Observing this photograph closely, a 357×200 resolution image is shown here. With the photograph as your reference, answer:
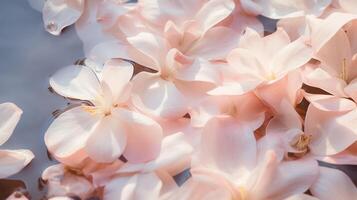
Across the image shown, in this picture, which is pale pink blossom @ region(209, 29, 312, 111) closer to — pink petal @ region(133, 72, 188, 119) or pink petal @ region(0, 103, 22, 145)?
pink petal @ region(133, 72, 188, 119)

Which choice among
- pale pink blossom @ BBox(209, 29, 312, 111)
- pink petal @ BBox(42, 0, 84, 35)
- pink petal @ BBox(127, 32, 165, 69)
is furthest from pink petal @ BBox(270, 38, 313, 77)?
pink petal @ BBox(42, 0, 84, 35)

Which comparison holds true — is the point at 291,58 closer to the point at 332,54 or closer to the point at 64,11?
the point at 332,54

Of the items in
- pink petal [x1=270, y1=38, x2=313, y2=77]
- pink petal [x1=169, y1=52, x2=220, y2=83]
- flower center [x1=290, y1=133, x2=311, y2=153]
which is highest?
pink petal [x1=270, y1=38, x2=313, y2=77]

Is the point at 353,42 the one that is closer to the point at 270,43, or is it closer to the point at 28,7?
the point at 270,43

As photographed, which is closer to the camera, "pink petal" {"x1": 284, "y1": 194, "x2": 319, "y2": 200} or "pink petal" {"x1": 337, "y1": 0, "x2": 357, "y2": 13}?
"pink petal" {"x1": 284, "y1": 194, "x2": 319, "y2": 200}

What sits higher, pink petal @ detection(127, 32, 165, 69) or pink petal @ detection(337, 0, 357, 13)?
pink petal @ detection(337, 0, 357, 13)

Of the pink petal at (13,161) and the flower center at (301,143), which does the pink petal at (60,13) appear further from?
the flower center at (301,143)

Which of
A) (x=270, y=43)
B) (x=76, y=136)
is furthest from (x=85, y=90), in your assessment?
(x=270, y=43)
